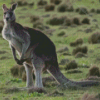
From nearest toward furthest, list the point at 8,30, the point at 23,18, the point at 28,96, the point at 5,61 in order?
the point at 28,96, the point at 8,30, the point at 5,61, the point at 23,18

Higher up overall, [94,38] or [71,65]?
[94,38]

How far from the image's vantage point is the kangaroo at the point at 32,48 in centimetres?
842

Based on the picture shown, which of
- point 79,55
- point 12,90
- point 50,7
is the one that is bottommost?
point 12,90

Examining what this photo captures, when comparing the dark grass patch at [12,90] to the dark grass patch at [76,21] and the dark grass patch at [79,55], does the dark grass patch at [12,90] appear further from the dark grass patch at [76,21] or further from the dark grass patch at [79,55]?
the dark grass patch at [76,21]

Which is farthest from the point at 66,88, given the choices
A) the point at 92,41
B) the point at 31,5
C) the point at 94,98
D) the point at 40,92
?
the point at 31,5

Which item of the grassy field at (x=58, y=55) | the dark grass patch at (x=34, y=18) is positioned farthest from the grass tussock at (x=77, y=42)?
the dark grass patch at (x=34, y=18)

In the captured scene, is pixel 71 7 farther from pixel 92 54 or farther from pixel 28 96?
pixel 28 96

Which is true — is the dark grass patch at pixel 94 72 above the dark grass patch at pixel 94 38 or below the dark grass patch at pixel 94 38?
below

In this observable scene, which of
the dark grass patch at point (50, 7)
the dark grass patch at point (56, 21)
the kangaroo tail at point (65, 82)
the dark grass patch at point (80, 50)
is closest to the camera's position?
the kangaroo tail at point (65, 82)

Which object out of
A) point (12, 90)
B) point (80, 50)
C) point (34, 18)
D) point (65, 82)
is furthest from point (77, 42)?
point (12, 90)

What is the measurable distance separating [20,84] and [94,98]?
3464 millimetres

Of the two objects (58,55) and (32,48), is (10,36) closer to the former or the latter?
(32,48)

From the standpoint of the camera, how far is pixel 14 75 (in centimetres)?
1104

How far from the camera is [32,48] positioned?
8.61 metres
